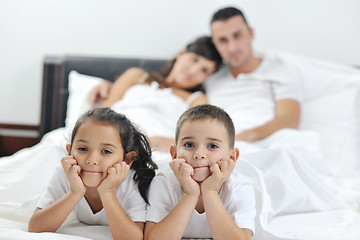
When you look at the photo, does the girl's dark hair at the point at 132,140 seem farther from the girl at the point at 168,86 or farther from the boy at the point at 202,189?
the girl at the point at 168,86

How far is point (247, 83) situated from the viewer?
235cm

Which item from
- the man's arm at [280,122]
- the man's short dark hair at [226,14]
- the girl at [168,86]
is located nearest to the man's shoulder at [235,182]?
the man's arm at [280,122]

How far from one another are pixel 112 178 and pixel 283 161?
2.35ft

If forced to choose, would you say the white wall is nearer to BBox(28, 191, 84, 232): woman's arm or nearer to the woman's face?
the woman's face

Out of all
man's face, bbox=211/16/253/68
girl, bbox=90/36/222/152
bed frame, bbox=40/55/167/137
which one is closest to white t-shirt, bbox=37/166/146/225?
girl, bbox=90/36/222/152

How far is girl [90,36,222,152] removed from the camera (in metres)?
2.09

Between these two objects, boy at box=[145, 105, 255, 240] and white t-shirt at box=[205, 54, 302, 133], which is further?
white t-shirt at box=[205, 54, 302, 133]

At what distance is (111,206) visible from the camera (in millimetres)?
1104

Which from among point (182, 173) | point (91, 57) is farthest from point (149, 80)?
point (182, 173)

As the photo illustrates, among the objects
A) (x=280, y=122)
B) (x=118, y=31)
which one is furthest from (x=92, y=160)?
(x=118, y=31)

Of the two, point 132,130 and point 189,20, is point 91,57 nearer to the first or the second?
point 189,20

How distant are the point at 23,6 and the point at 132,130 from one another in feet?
6.28

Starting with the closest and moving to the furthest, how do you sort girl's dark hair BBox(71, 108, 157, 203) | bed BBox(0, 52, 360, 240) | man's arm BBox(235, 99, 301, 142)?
1. girl's dark hair BBox(71, 108, 157, 203)
2. bed BBox(0, 52, 360, 240)
3. man's arm BBox(235, 99, 301, 142)

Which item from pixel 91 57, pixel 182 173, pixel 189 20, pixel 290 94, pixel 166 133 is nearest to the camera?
pixel 182 173
